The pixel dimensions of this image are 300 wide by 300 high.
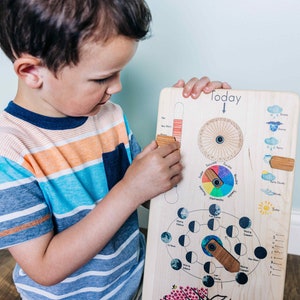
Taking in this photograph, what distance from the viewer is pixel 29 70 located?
46cm

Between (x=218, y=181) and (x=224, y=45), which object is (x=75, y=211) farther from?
(x=224, y=45)

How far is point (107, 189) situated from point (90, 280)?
0.14 metres

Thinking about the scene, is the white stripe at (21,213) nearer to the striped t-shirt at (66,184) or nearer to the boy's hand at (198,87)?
the striped t-shirt at (66,184)

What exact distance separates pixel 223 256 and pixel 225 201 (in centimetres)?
8

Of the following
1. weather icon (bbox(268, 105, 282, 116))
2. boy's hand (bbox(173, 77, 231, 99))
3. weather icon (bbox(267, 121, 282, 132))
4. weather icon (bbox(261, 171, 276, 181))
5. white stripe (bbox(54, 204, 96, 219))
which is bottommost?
white stripe (bbox(54, 204, 96, 219))

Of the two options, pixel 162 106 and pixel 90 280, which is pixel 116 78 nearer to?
pixel 162 106

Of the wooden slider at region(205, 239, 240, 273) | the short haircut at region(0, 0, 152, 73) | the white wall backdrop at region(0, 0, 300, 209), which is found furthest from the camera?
the white wall backdrop at region(0, 0, 300, 209)

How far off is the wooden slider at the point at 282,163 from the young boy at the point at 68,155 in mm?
135

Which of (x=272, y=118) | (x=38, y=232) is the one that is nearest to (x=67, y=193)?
(x=38, y=232)

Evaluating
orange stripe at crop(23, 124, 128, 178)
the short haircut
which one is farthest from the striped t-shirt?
the short haircut

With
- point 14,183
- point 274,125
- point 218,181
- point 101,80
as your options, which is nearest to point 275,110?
point 274,125

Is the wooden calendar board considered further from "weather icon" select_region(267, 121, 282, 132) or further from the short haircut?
the short haircut

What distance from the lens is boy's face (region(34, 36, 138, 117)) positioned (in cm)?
43

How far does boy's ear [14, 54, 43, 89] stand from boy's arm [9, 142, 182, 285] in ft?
0.59
